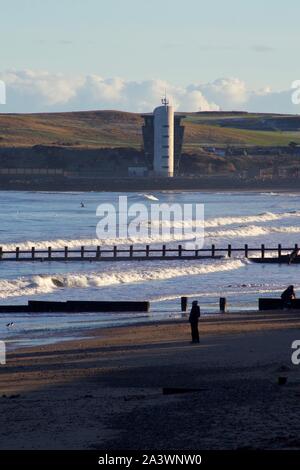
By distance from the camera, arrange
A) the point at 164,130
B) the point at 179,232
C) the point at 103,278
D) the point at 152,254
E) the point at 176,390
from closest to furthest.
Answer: the point at 176,390
the point at 103,278
the point at 152,254
the point at 179,232
the point at 164,130

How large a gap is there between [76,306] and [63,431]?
16655mm

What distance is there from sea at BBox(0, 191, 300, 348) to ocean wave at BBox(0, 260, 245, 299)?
0.03m

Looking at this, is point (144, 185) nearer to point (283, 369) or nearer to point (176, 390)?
point (283, 369)

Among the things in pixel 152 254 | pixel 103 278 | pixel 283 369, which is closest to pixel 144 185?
pixel 152 254

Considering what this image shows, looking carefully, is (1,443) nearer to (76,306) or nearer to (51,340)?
(51,340)

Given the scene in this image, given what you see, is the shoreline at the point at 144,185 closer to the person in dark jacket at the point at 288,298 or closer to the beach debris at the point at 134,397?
the person in dark jacket at the point at 288,298

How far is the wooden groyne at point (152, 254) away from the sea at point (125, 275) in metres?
0.67

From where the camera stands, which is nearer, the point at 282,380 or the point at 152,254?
the point at 282,380

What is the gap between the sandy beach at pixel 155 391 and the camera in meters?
13.6

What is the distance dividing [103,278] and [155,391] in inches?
936

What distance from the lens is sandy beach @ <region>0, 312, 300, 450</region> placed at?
44.5 feet

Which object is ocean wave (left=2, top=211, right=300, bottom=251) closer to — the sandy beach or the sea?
the sea

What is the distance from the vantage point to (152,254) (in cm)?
5194

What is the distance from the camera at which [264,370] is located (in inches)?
747
